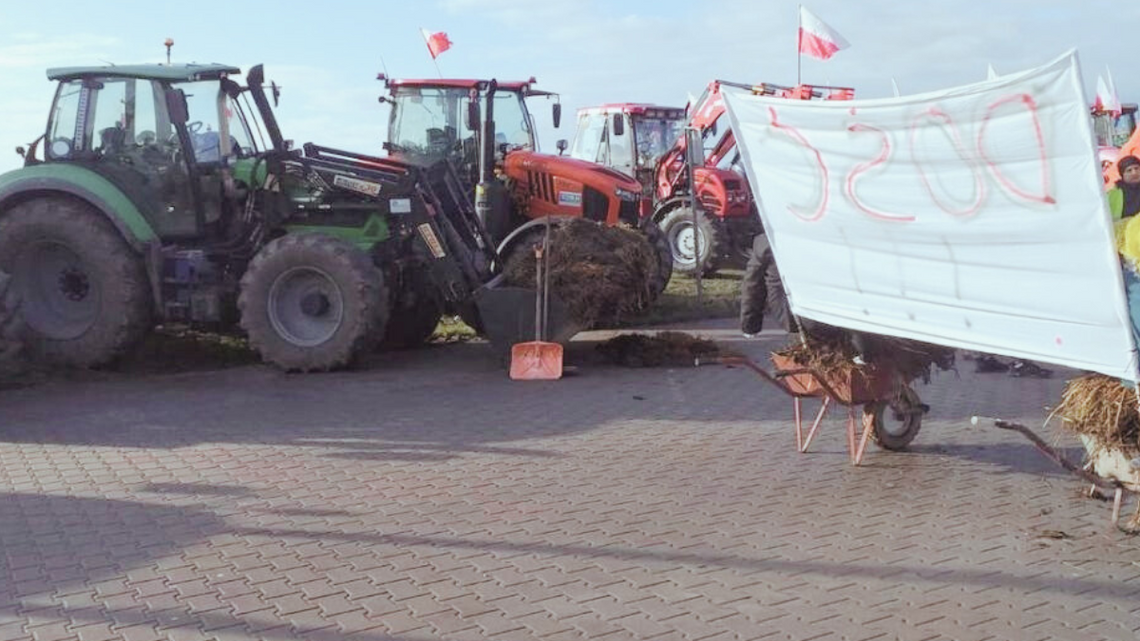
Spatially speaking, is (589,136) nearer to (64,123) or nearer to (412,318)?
(412,318)

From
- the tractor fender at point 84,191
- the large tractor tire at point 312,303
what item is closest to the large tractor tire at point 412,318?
the large tractor tire at point 312,303

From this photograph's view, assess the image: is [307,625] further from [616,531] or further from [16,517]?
[16,517]

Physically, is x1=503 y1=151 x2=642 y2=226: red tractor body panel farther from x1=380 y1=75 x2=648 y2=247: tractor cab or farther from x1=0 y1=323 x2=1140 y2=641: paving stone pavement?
x1=0 y1=323 x2=1140 y2=641: paving stone pavement

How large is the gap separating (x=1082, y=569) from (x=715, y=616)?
1853 millimetres

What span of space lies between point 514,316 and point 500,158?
3.77 meters

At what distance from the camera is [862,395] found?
7.85m

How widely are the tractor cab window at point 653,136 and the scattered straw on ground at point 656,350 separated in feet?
29.4

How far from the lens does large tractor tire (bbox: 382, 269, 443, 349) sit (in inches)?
488

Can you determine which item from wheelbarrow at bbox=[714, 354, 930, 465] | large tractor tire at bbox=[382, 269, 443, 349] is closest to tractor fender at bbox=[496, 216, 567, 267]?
large tractor tire at bbox=[382, 269, 443, 349]

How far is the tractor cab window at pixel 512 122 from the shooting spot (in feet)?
49.8

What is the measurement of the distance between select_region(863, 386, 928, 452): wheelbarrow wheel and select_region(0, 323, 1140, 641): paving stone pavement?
110 mm

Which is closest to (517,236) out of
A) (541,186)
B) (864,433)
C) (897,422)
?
(541,186)

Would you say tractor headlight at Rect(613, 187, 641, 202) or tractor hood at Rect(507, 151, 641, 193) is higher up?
tractor hood at Rect(507, 151, 641, 193)

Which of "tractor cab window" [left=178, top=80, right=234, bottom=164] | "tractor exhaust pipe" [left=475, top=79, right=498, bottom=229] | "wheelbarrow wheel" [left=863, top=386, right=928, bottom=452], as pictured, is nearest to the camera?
"wheelbarrow wheel" [left=863, top=386, right=928, bottom=452]
